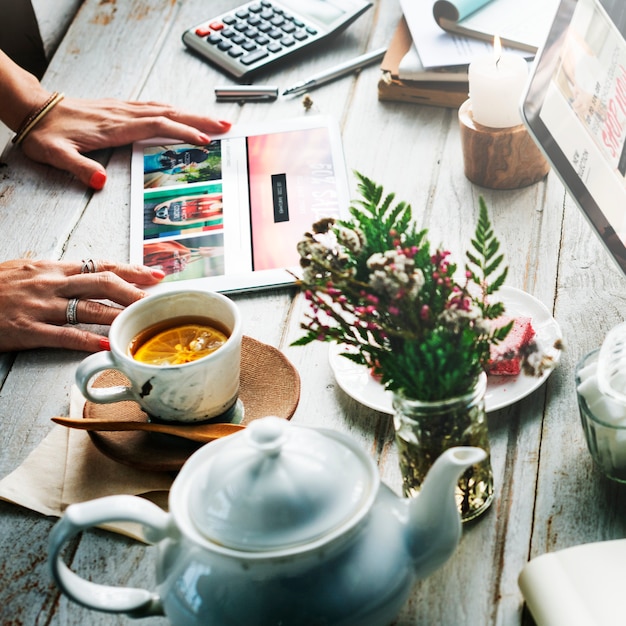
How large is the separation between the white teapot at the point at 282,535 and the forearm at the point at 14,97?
0.87 metres

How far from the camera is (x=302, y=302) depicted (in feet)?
3.26

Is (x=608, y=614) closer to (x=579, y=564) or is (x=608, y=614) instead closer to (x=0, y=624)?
(x=579, y=564)

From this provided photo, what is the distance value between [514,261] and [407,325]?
0.43m

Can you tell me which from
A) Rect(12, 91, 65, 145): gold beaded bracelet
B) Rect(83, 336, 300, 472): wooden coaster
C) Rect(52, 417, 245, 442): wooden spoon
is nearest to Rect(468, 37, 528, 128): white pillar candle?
Rect(83, 336, 300, 472): wooden coaster

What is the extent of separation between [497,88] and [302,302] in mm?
333

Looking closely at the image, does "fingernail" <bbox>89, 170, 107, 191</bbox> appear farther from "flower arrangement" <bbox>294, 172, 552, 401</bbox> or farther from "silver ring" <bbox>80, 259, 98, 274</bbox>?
"flower arrangement" <bbox>294, 172, 552, 401</bbox>

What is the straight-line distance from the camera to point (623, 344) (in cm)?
72

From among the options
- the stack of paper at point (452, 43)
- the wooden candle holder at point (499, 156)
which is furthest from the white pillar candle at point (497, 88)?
the stack of paper at point (452, 43)

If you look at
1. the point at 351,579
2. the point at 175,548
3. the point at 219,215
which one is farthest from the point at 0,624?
the point at 219,215

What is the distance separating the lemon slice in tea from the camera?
0.80 m

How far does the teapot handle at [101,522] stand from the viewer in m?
0.57

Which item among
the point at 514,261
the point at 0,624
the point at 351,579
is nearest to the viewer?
the point at 351,579

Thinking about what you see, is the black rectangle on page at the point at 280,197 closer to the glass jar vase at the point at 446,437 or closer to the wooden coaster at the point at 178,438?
the wooden coaster at the point at 178,438

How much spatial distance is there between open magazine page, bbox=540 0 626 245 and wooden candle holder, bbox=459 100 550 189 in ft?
0.24
